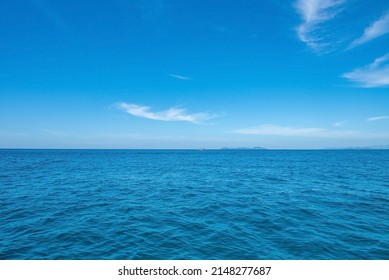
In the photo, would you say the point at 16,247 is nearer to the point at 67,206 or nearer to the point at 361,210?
the point at 67,206

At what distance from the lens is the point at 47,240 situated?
463 inches

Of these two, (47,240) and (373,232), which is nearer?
(47,240)

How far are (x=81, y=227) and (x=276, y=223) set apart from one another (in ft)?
41.8

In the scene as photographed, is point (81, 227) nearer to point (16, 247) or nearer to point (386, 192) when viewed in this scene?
point (16, 247)
